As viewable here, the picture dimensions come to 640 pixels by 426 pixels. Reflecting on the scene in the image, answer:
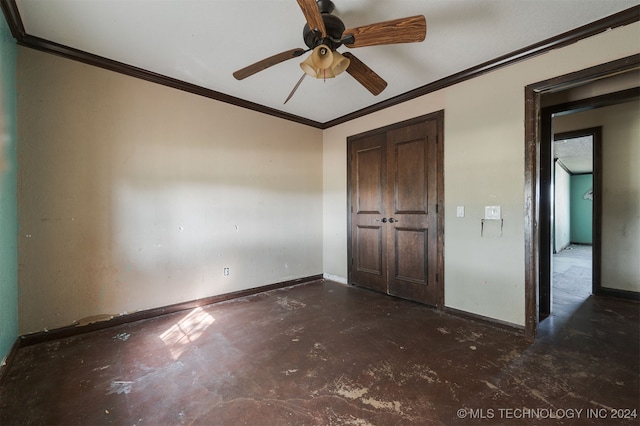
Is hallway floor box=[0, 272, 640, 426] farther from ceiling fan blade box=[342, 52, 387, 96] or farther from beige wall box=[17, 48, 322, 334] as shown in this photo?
ceiling fan blade box=[342, 52, 387, 96]

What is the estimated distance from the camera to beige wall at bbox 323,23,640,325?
7.42ft

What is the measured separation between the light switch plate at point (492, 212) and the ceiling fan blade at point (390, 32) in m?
1.82

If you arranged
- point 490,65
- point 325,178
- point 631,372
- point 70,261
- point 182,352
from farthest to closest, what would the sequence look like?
1. point 325,178
2. point 490,65
3. point 70,261
4. point 182,352
5. point 631,372

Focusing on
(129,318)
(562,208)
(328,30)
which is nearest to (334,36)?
(328,30)

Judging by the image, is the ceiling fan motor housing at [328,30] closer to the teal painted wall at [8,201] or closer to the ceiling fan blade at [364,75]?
the ceiling fan blade at [364,75]

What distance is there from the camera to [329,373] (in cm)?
178

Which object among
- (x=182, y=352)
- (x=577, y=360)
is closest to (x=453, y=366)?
(x=577, y=360)

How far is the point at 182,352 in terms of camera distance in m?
2.08

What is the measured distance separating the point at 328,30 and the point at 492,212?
231cm

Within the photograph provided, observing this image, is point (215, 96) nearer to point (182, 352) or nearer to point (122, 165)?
point (122, 165)

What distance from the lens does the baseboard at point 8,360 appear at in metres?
1.74

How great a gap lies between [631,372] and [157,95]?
487 cm

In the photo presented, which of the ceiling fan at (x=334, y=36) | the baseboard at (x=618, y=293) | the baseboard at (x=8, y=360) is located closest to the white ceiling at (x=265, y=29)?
the ceiling fan at (x=334, y=36)

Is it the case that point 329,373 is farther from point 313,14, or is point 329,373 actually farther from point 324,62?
point 313,14
